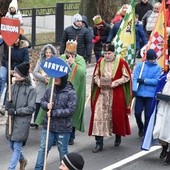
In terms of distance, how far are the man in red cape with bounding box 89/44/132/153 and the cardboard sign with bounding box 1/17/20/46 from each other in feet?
4.83

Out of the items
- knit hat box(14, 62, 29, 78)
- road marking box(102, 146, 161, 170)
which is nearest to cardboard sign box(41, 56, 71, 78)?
knit hat box(14, 62, 29, 78)

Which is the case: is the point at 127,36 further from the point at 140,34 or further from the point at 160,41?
the point at 140,34

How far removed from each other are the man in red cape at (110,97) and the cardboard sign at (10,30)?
147cm

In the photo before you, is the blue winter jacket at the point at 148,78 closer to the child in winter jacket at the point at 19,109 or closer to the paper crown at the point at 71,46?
the paper crown at the point at 71,46

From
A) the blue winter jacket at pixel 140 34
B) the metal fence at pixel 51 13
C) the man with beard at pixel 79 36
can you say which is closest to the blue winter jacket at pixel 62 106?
the man with beard at pixel 79 36

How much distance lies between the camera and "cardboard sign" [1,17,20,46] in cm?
1180

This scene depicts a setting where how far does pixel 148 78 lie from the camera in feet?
41.6

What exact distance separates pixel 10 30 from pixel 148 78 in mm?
2450

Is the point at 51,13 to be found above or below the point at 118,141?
above

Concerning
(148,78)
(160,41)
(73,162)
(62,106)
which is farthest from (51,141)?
(160,41)

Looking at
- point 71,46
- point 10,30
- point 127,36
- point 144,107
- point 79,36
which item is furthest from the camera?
point 79,36

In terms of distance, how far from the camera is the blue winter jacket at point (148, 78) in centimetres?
1260

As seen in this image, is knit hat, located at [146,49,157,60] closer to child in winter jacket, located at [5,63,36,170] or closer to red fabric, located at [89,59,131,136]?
red fabric, located at [89,59,131,136]

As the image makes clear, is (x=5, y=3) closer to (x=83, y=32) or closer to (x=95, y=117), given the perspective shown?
(x=83, y=32)
